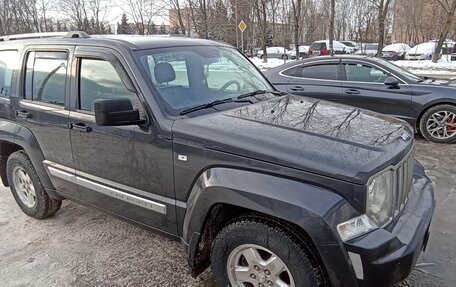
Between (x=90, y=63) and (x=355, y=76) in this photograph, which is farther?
(x=355, y=76)

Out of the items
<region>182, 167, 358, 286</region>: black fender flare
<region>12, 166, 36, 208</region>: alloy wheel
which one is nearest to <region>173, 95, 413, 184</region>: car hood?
<region>182, 167, 358, 286</region>: black fender flare

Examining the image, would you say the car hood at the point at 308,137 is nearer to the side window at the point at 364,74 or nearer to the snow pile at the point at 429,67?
the side window at the point at 364,74

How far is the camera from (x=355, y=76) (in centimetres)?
703

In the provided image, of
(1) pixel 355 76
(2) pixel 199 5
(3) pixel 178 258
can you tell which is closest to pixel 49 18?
(2) pixel 199 5

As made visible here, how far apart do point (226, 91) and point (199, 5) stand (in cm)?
3115

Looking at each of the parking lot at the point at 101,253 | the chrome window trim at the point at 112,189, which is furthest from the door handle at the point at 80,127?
the parking lot at the point at 101,253

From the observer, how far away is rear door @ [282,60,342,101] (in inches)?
280

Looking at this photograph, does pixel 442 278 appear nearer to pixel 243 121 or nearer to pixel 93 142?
pixel 243 121

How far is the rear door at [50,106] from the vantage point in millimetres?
3400

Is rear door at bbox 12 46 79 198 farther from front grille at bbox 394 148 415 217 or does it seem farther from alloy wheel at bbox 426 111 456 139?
alloy wheel at bbox 426 111 456 139

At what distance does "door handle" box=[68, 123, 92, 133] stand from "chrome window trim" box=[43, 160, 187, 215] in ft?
1.28

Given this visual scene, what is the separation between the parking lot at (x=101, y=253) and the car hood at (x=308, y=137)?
1.20 m

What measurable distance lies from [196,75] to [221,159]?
106cm

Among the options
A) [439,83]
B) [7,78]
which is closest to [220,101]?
[7,78]
